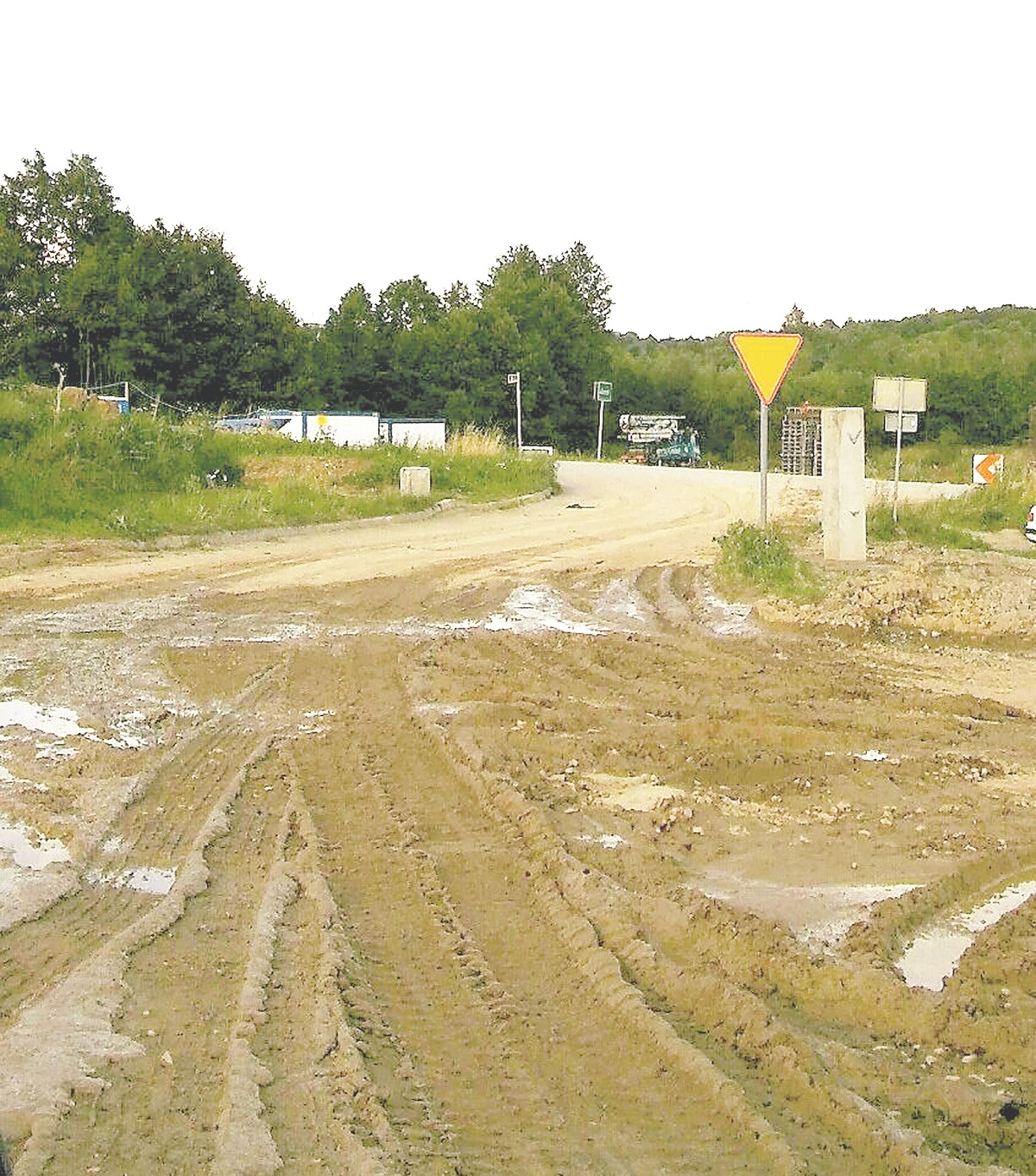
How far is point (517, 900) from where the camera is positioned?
217 inches

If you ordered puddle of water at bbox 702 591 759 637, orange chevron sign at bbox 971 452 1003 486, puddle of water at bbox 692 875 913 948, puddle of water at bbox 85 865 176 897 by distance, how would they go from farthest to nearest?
orange chevron sign at bbox 971 452 1003 486 < puddle of water at bbox 702 591 759 637 < puddle of water at bbox 85 865 176 897 < puddle of water at bbox 692 875 913 948

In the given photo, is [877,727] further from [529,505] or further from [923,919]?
[529,505]

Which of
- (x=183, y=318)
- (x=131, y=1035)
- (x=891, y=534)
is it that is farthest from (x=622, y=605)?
(x=183, y=318)

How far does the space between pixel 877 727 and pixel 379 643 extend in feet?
16.1

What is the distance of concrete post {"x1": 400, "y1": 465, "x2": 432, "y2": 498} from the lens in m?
25.6

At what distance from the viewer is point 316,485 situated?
25.2 m

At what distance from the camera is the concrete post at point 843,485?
14656 mm

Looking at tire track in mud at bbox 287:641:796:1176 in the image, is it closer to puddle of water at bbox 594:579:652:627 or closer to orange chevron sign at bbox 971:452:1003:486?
puddle of water at bbox 594:579:652:627

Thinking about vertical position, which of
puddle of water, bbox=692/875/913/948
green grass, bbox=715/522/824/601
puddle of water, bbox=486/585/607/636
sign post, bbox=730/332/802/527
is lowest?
puddle of water, bbox=692/875/913/948

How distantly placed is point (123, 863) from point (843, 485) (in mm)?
10954

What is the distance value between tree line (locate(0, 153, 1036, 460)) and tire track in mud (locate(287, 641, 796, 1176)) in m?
36.4

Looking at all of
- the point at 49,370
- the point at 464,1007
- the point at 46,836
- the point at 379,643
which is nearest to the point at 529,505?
the point at 379,643

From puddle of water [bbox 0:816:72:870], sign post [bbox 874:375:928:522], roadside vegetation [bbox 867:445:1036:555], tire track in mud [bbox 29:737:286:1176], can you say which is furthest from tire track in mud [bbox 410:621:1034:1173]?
sign post [bbox 874:375:928:522]

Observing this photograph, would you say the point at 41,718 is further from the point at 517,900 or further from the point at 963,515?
the point at 963,515
